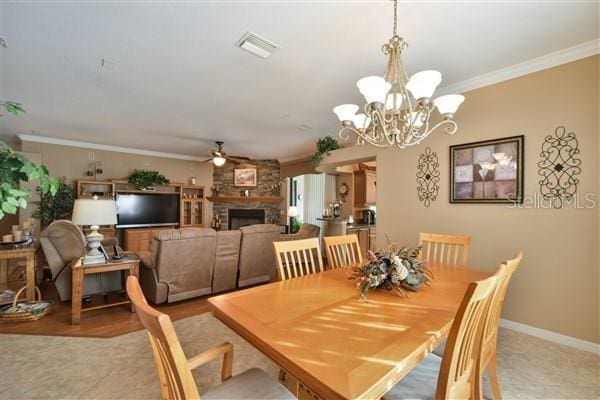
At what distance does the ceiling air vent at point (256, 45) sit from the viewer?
2.17 metres

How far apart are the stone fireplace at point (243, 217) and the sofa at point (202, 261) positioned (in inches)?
150

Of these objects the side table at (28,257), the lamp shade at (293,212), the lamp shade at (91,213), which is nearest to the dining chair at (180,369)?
the lamp shade at (91,213)

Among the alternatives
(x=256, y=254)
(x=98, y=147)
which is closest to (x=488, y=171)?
(x=256, y=254)

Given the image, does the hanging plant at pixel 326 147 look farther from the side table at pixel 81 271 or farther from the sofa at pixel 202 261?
the side table at pixel 81 271

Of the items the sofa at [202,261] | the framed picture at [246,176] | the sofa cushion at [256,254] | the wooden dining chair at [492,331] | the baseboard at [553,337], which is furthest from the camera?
the framed picture at [246,176]

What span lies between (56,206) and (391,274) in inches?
264

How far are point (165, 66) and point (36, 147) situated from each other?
4914 millimetres

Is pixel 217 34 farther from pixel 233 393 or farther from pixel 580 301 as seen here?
pixel 580 301

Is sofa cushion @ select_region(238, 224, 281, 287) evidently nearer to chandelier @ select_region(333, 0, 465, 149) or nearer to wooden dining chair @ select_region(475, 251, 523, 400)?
chandelier @ select_region(333, 0, 465, 149)

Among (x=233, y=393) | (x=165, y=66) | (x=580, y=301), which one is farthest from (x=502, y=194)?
(x=165, y=66)

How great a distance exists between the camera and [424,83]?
168cm

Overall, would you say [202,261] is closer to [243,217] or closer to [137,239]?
[137,239]

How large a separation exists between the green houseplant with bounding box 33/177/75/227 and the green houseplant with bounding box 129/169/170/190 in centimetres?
116

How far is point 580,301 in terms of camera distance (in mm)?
2338
